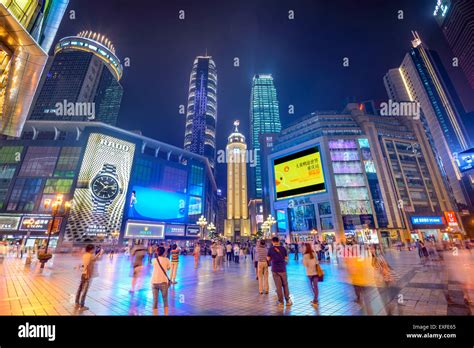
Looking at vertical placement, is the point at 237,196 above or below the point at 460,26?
below

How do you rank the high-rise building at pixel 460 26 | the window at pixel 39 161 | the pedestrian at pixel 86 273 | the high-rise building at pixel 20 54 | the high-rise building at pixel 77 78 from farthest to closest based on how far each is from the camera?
the high-rise building at pixel 77 78
the window at pixel 39 161
the high-rise building at pixel 460 26
the high-rise building at pixel 20 54
the pedestrian at pixel 86 273

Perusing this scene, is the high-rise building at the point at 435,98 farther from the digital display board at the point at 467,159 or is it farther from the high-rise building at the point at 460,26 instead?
the digital display board at the point at 467,159

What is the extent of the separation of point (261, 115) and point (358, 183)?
112 m

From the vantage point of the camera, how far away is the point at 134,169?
56156 millimetres

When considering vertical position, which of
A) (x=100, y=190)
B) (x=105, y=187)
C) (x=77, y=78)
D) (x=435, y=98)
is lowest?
(x=100, y=190)

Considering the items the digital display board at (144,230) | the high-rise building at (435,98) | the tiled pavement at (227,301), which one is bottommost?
the tiled pavement at (227,301)

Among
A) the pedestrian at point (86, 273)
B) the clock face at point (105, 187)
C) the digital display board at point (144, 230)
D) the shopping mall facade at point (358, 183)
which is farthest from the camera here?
the digital display board at point (144, 230)

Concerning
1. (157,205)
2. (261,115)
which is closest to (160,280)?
(157,205)

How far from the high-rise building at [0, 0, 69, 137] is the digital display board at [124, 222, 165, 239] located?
43.5 meters

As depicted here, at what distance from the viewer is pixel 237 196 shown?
11319 centimetres

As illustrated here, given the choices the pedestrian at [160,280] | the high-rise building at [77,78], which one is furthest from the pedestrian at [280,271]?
the high-rise building at [77,78]

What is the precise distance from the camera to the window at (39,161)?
48.0m

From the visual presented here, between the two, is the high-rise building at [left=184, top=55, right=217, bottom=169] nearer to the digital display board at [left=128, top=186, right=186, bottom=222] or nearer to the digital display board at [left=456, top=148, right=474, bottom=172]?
the digital display board at [left=128, top=186, right=186, bottom=222]

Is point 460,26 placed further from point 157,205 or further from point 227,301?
point 157,205
